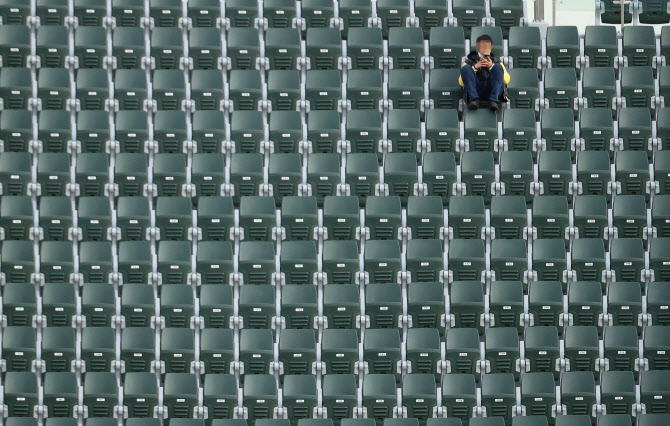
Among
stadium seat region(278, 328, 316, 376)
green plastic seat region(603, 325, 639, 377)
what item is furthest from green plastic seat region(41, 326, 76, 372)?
green plastic seat region(603, 325, 639, 377)

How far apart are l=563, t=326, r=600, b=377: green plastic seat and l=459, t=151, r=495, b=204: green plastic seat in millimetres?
1430

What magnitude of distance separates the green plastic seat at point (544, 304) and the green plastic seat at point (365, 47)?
2.55 metres

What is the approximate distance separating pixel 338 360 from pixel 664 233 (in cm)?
300

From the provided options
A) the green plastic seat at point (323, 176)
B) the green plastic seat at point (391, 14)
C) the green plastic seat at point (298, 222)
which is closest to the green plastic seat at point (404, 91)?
the green plastic seat at point (391, 14)

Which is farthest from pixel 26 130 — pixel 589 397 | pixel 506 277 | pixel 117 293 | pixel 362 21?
pixel 589 397

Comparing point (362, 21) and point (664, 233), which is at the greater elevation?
point (362, 21)

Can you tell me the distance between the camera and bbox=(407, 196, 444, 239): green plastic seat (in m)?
12.8

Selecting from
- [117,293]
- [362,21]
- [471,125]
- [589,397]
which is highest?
[362,21]

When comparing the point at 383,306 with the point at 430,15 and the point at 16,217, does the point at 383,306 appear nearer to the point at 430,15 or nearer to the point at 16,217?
the point at 430,15

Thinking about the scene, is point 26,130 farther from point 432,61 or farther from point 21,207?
point 432,61

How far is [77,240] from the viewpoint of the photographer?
1271cm

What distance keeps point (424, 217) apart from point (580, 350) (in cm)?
169

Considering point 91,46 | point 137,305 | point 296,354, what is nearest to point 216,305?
point 137,305

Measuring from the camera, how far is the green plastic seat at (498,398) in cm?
1216
